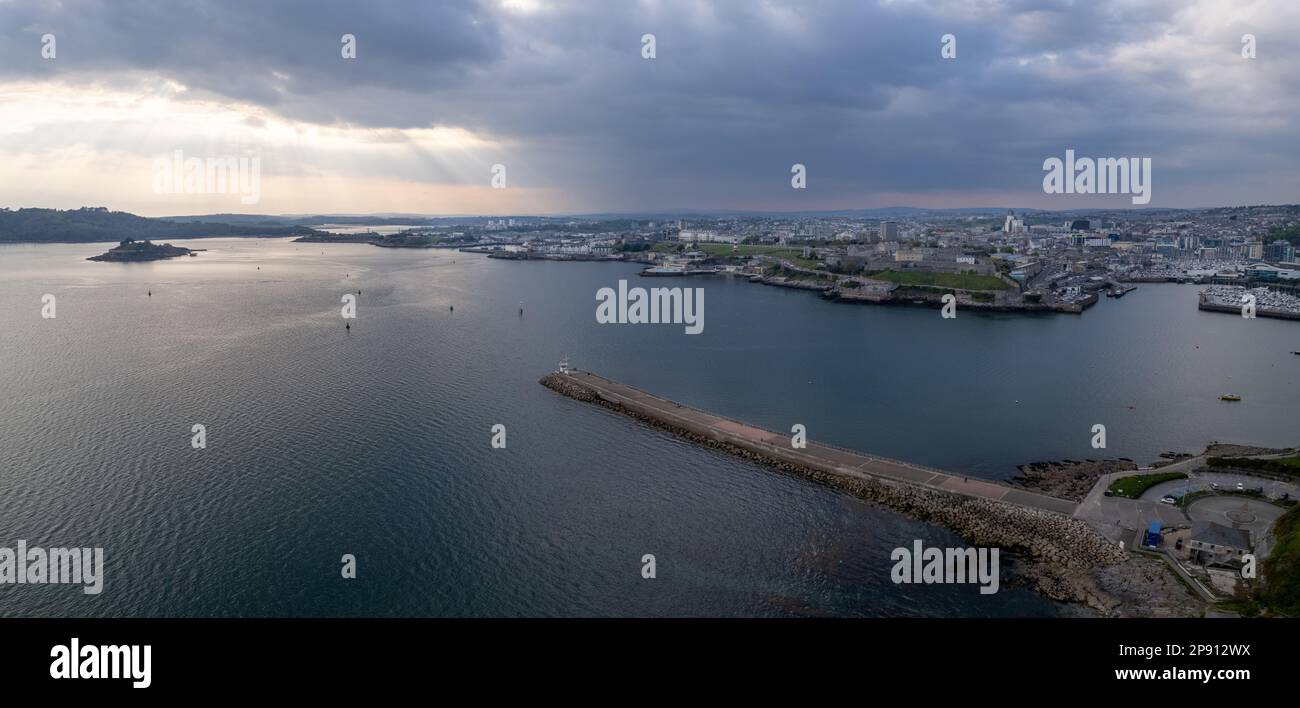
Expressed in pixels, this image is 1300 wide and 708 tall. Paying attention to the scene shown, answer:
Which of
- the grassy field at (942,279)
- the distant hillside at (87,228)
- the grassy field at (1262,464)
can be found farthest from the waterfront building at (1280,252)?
the distant hillside at (87,228)

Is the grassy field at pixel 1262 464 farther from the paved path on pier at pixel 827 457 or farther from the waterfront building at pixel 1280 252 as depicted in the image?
the waterfront building at pixel 1280 252

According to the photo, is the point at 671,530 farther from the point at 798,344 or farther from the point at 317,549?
the point at 798,344

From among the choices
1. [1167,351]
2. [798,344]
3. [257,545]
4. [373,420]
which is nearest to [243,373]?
[373,420]

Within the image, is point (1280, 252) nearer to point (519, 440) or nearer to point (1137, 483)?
point (1137, 483)

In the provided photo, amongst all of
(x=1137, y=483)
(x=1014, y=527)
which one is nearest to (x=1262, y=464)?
(x=1137, y=483)

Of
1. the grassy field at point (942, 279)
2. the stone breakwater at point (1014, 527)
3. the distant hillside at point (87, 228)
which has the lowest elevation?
the stone breakwater at point (1014, 527)

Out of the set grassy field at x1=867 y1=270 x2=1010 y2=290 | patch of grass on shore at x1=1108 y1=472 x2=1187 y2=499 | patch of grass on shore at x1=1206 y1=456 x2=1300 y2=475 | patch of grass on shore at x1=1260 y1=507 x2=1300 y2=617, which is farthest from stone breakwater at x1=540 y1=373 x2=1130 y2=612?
grassy field at x1=867 y1=270 x2=1010 y2=290
